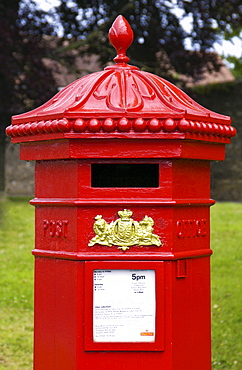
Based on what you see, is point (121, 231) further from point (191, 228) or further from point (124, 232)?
point (191, 228)

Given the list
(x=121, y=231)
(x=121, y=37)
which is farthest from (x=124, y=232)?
(x=121, y=37)

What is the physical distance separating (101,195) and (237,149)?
14.7m

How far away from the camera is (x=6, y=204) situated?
12250mm

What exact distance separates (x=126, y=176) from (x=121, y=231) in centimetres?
55

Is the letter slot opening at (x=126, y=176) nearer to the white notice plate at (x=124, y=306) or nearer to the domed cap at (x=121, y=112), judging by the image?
the domed cap at (x=121, y=112)

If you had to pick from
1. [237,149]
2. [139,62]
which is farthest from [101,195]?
[237,149]

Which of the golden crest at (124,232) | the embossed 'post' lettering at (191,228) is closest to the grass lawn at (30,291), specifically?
the embossed 'post' lettering at (191,228)

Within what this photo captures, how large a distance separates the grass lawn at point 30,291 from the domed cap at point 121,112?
3140 millimetres

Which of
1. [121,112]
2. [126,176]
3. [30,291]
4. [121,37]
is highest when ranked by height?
[121,37]

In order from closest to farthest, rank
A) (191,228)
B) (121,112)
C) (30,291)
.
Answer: (121,112) → (191,228) → (30,291)

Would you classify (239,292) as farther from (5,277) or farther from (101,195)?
(101,195)

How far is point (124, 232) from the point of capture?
2.75m

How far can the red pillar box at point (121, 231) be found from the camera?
8.97 ft

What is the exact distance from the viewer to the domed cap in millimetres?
2691
